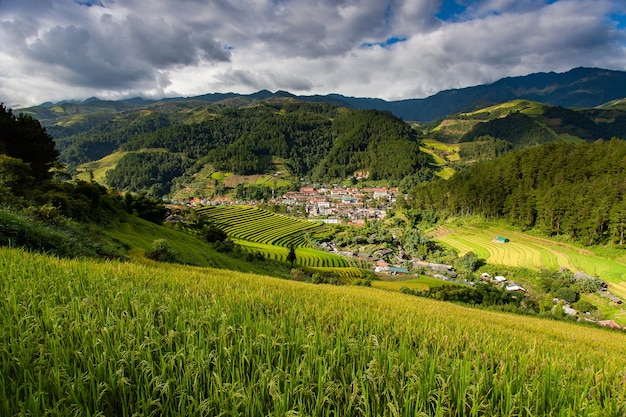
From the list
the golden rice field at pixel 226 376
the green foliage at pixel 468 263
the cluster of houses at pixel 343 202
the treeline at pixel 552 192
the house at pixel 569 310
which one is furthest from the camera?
the cluster of houses at pixel 343 202

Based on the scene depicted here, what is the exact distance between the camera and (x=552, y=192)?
187ft

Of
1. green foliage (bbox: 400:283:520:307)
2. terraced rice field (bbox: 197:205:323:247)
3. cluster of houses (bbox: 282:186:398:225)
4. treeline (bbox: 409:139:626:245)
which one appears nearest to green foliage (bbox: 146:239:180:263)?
green foliage (bbox: 400:283:520:307)

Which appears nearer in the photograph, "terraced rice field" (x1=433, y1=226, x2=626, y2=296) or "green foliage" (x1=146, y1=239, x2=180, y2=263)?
"green foliage" (x1=146, y1=239, x2=180, y2=263)

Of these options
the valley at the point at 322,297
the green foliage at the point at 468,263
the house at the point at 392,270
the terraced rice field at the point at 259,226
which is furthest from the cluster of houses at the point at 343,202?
the green foliage at the point at 468,263

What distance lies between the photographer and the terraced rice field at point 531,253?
1531 inches

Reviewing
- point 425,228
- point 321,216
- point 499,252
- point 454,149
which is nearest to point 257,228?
point 321,216

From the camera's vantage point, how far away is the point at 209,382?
5.63 feet

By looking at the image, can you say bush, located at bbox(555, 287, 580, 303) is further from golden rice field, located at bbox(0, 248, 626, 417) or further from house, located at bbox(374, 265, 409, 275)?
golden rice field, located at bbox(0, 248, 626, 417)

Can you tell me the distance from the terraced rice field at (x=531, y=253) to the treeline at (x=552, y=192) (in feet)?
12.1

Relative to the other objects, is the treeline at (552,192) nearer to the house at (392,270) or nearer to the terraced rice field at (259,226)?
the house at (392,270)

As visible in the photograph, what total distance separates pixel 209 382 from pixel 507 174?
89460 mm

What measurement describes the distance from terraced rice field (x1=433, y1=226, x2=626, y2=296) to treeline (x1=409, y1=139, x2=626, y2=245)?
370cm

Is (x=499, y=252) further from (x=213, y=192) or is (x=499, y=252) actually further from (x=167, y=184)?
(x=167, y=184)

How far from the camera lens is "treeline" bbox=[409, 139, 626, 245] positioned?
47.2m
